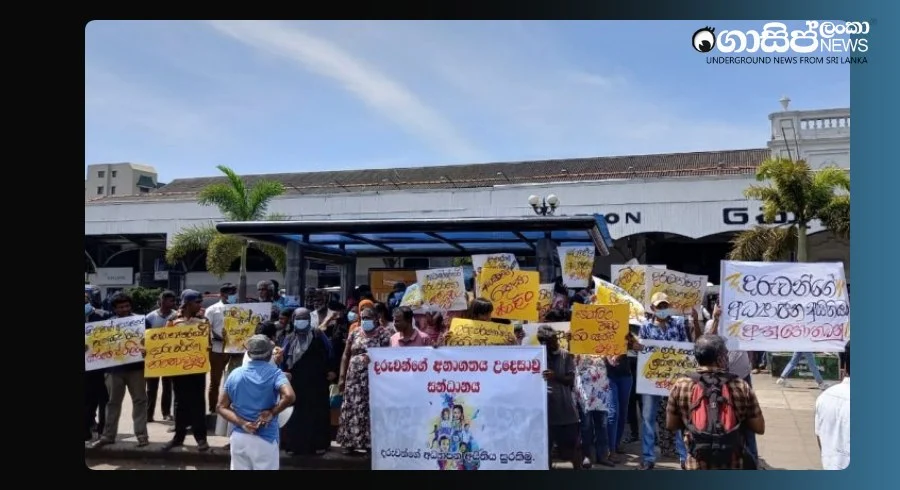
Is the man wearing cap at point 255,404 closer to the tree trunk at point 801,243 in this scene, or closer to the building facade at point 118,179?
the tree trunk at point 801,243

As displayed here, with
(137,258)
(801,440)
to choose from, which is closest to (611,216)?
(801,440)

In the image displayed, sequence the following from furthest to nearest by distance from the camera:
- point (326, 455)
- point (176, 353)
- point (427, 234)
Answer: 1. point (427, 234)
2. point (176, 353)
3. point (326, 455)

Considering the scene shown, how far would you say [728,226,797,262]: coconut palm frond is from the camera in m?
18.5

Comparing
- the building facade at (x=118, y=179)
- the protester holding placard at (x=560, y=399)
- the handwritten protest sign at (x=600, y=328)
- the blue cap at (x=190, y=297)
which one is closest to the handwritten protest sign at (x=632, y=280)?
the handwritten protest sign at (x=600, y=328)

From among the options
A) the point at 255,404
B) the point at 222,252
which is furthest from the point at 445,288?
the point at 222,252

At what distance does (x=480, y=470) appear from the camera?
6.30 m

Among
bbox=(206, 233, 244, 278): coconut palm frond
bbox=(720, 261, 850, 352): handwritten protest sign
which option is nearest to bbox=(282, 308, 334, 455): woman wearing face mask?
bbox=(720, 261, 850, 352): handwritten protest sign

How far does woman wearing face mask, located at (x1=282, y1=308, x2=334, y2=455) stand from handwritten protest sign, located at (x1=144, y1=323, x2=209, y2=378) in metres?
0.94

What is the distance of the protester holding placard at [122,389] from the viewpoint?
26.0ft

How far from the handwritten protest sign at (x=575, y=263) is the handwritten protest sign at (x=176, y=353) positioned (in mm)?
4765

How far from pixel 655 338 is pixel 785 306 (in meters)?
1.23

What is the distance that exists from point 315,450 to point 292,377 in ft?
2.67

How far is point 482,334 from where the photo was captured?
644 cm

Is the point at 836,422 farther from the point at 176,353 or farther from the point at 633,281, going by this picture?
the point at 176,353
